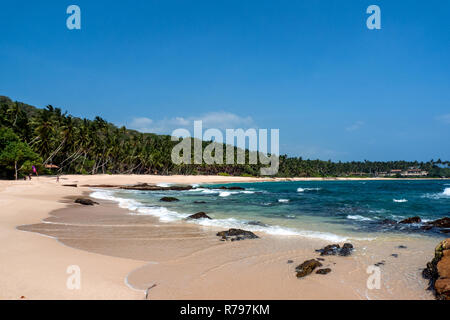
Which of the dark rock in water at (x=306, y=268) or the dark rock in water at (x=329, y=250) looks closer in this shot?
the dark rock in water at (x=306, y=268)

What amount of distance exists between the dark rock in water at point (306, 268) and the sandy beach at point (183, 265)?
0.64 ft

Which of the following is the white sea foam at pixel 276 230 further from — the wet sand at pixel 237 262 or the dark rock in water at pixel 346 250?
the dark rock in water at pixel 346 250

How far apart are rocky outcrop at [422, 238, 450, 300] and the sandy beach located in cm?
23

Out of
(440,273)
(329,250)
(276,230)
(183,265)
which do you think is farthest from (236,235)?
(440,273)

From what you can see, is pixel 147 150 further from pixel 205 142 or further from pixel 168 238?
pixel 168 238

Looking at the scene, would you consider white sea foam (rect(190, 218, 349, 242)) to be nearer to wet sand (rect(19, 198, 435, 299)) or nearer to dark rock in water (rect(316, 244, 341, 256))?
wet sand (rect(19, 198, 435, 299))

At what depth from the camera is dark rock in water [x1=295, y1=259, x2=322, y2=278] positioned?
22.1ft

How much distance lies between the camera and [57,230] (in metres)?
11.2

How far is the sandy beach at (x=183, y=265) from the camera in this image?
5.50 meters

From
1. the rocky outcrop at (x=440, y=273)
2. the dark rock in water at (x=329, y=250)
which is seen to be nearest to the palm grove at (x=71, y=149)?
the dark rock in water at (x=329, y=250)

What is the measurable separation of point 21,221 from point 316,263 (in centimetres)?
1294

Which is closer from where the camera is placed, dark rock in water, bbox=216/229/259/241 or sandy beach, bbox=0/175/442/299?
sandy beach, bbox=0/175/442/299

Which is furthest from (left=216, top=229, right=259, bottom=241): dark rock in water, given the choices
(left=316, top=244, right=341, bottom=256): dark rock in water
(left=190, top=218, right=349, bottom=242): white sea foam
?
(left=316, top=244, right=341, bottom=256): dark rock in water
